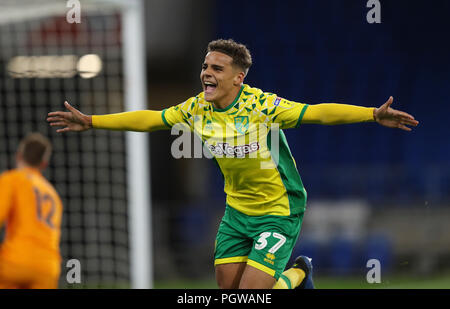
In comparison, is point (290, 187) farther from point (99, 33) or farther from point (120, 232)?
point (99, 33)

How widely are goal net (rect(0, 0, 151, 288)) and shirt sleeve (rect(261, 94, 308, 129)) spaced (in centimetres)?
442

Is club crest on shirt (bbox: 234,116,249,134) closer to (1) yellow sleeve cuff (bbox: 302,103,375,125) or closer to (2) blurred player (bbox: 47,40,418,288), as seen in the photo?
(2) blurred player (bbox: 47,40,418,288)

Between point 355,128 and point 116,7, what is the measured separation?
22.8ft

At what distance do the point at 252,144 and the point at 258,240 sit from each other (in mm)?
652

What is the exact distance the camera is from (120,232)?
30.1 ft

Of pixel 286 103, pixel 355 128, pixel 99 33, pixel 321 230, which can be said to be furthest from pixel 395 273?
pixel 286 103

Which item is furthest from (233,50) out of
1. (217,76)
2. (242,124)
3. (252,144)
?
(252,144)

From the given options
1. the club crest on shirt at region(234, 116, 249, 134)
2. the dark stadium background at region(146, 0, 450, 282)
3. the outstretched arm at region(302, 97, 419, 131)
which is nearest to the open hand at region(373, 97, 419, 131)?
the outstretched arm at region(302, 97, 419, 131)

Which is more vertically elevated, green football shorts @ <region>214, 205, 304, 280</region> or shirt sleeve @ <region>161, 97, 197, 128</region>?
shirt sleeve @ <region>161, 97, 197, 128</region>

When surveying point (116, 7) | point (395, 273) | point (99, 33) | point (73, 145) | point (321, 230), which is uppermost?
point (99, 33)

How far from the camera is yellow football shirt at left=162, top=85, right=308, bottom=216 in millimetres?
4590

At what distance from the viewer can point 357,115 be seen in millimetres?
4340

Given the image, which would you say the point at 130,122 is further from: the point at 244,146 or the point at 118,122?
the point at 244,146

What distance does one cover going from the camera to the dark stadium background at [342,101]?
12000 millimetres
